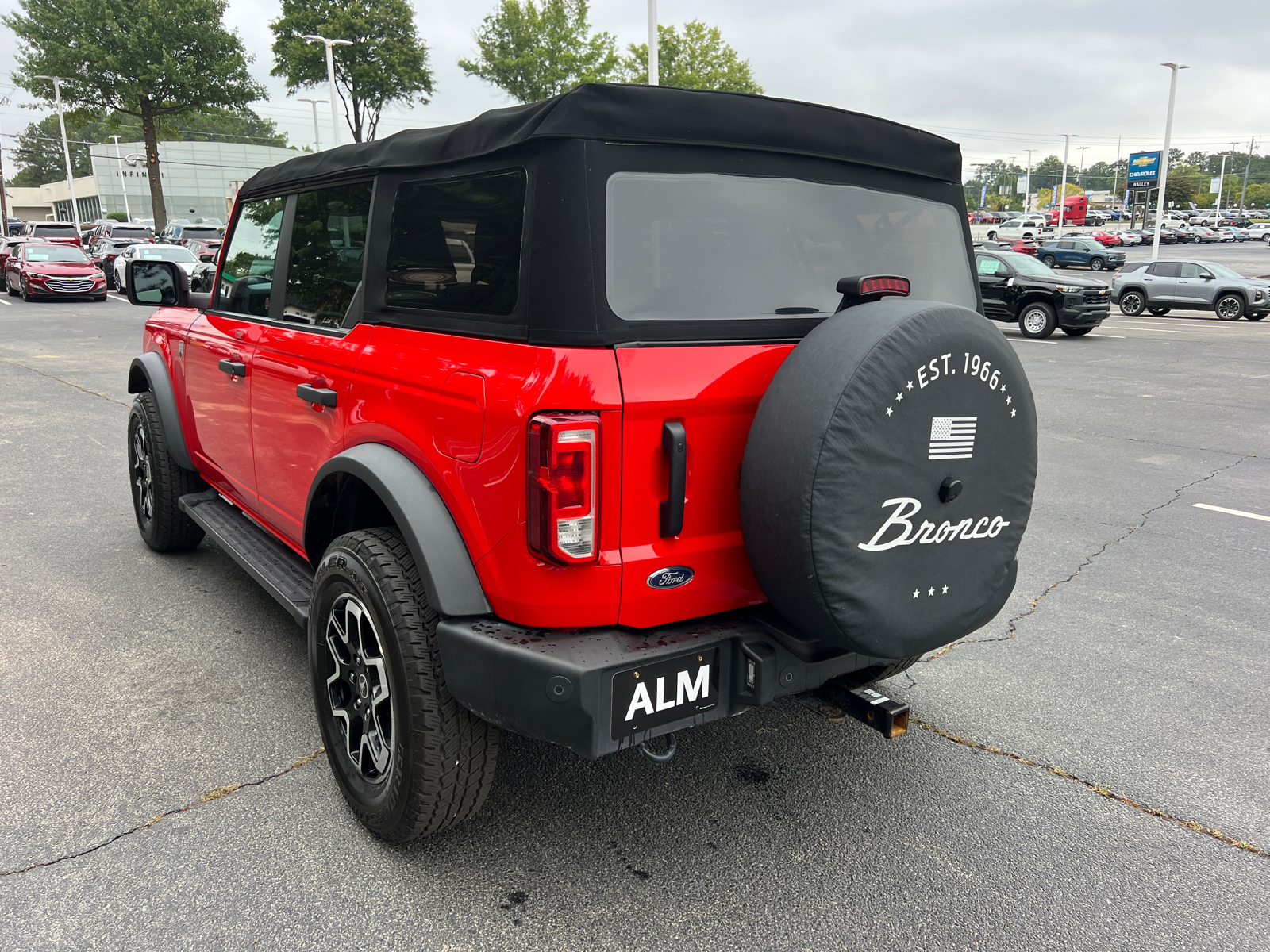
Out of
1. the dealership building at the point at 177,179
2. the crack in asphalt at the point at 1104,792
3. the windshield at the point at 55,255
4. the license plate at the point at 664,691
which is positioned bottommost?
the crack in asphalt at the point at 1104,792

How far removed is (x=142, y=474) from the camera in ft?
16.4

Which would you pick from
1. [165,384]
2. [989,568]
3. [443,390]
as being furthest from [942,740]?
[165,384]

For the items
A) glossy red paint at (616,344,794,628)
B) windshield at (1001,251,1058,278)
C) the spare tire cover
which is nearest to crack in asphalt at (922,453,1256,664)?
the spare tire cover

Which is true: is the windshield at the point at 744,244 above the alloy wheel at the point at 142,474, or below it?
above

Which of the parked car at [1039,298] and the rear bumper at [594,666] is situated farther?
the parked car at [1039,298]

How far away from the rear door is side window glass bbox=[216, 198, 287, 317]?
6.3 inches

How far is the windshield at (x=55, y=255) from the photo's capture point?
936 inches

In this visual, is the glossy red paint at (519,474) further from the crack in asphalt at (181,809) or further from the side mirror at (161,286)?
the side mirror at (161,286)

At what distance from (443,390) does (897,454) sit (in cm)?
114

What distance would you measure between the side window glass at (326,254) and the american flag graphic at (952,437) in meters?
1.86

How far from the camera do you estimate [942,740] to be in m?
3.22

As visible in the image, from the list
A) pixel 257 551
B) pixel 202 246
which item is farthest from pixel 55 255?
pixel 257 551

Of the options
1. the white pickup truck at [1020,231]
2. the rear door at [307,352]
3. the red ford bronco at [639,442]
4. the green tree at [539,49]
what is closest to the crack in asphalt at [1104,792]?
the red ford bronco at [639,442]

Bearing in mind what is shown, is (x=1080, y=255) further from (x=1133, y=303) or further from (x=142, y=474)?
(x=142, y=474)
